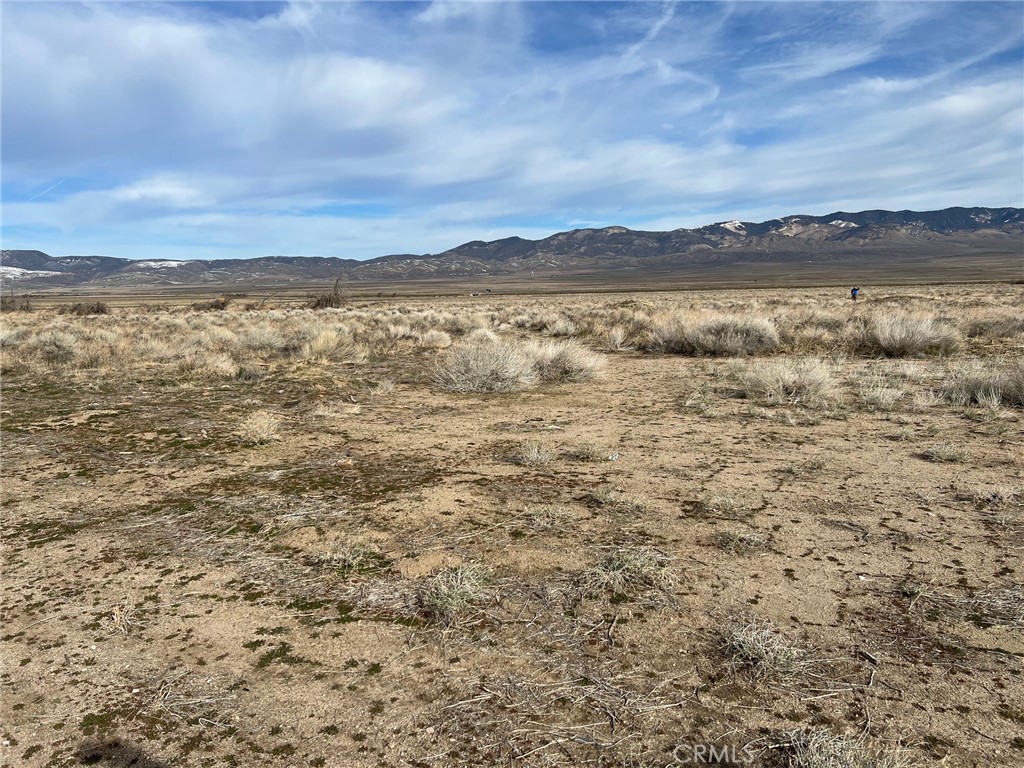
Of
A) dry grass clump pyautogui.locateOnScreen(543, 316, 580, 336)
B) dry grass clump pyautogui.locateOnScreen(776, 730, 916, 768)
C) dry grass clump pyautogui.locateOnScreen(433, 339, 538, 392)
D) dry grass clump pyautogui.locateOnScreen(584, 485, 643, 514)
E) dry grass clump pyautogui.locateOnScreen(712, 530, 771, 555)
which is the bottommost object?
dry grass clump pyautogui.locateOnScreen(776, 730, 916, 768)

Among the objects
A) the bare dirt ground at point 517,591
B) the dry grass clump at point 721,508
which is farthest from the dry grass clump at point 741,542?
the dry grass clump at point 721,508

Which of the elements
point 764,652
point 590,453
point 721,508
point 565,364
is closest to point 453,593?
point 764,652

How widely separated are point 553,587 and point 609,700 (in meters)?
1.07

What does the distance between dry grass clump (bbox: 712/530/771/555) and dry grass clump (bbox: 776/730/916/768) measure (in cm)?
177

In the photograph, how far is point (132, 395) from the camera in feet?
34.1

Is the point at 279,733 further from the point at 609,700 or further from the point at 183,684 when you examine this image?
the point at 609,700

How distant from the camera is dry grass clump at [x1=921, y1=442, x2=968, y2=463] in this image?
236 inches

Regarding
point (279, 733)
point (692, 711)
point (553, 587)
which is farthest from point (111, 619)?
point (692, 711)

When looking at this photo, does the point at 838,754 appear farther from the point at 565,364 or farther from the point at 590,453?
the point at 565,364

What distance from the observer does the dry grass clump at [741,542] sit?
418 centimetres

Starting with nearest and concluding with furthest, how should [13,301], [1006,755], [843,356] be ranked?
[1006,755]
[843,356]
[13,301]

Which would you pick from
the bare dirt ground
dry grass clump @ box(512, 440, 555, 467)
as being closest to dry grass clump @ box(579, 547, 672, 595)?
the bare dirt ground

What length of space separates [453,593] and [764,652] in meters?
1.82

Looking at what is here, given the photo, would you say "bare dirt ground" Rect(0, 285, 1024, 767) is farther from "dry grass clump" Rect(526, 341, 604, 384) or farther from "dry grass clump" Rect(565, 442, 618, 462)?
"dry grass clump" Rect(526, 341, 604, 384)
